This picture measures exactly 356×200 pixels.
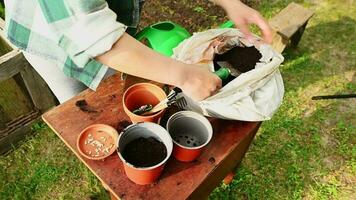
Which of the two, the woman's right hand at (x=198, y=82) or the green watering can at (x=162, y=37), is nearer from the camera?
the woman's right hand at (x=198, y=82)

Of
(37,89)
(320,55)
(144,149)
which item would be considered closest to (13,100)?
(37,89)

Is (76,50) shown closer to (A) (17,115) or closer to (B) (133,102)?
(B) (133,102)

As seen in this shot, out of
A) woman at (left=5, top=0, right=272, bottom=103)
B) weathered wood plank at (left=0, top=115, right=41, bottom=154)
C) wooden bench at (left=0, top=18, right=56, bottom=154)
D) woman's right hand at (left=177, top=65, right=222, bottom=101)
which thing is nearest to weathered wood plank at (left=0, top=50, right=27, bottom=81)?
wooden bench at (left=0, top=18, right=56, bottom=154)

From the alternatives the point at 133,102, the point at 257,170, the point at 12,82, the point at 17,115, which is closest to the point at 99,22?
the point at 133,102

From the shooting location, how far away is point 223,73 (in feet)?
4.17

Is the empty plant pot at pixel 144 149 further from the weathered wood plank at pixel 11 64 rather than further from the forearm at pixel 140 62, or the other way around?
the weathered wood plank at pixel 11 64

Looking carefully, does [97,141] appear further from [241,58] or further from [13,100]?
[13,100]

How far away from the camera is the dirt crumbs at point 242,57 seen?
1367 mm

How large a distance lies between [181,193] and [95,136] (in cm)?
40

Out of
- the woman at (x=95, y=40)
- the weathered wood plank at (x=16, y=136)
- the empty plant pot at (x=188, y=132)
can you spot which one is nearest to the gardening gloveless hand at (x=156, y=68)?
the woman at (x=95, y=40)

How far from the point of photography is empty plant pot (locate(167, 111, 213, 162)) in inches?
48.3

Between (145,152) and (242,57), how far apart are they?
0.57 metres

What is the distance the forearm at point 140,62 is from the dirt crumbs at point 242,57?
0.34 metres

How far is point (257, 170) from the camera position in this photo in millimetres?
2482
